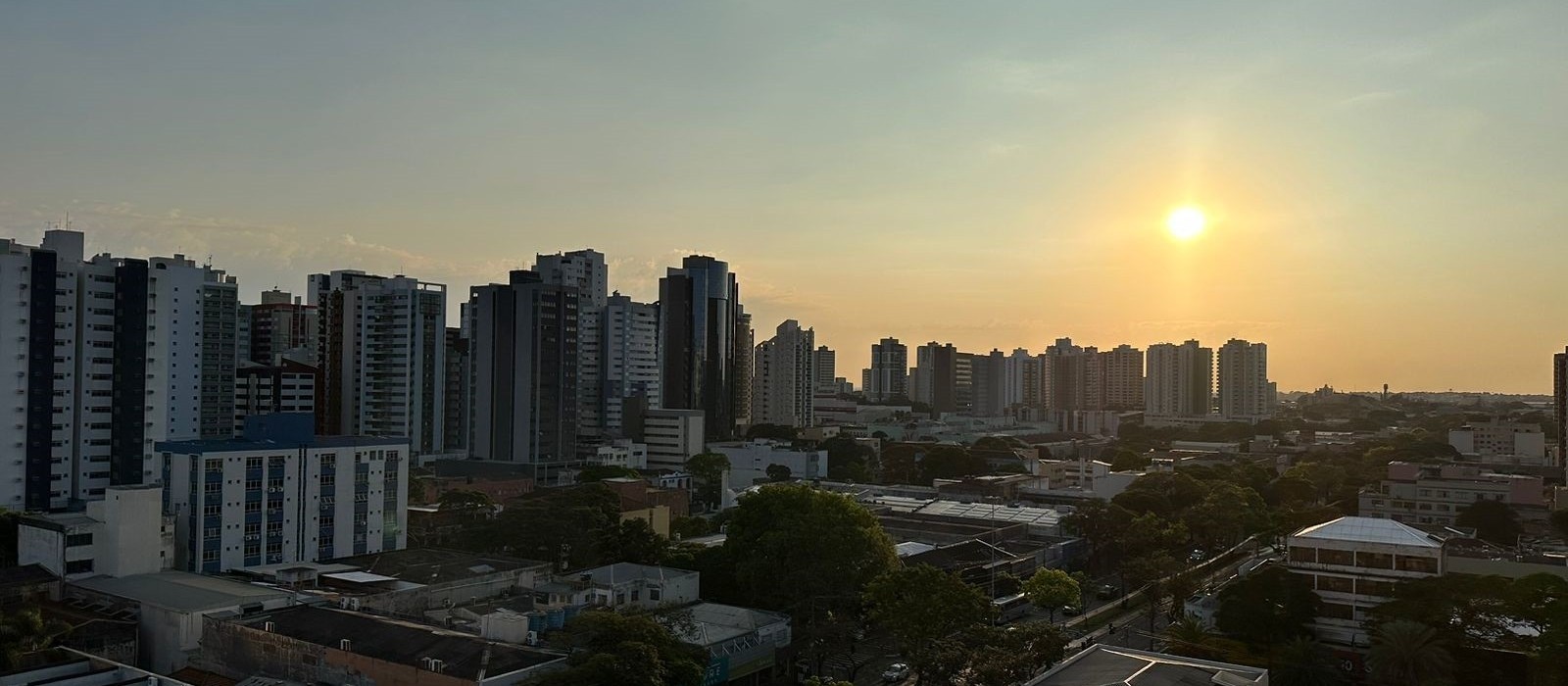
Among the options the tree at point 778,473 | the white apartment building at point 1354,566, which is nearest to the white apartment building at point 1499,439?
the tree at point 778,473

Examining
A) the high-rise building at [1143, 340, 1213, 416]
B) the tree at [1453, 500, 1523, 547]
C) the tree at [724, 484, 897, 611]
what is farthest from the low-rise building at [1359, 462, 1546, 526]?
the high-rise building at [1143, 340, 1213, 416]

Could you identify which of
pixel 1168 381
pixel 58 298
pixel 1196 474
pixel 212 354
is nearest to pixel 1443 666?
pixel 1196 474

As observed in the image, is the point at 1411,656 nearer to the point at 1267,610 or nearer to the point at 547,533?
the point at 1267,610

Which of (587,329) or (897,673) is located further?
(587,329)

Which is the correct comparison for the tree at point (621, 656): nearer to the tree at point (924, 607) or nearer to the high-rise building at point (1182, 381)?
the tree at point (924, 607)

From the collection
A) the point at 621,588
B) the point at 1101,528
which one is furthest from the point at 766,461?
the point at 621,588

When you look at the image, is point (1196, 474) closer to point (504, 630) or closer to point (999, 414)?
point (504, 630)
